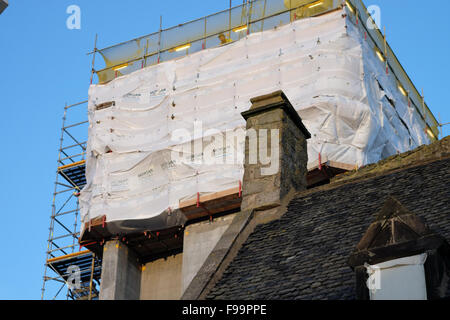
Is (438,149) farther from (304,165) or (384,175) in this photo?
(304,165)

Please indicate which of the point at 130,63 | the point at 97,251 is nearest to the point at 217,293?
the point at 97,251

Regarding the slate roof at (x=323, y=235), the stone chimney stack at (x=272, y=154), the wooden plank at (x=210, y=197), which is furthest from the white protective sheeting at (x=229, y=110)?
the slate roof at (x=323, y=235)

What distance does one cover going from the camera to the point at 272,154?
17078 mm

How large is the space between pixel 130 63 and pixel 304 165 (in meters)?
A: 24.7

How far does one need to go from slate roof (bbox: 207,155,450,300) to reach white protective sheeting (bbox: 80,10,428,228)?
54.5 ft

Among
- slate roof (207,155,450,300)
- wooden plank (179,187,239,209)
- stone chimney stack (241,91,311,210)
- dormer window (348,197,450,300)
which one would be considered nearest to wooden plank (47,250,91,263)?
wooden plank (179,187,239,209)

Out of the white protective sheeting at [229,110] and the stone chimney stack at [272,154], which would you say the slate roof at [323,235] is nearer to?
the stone chimney stack at [272,154]

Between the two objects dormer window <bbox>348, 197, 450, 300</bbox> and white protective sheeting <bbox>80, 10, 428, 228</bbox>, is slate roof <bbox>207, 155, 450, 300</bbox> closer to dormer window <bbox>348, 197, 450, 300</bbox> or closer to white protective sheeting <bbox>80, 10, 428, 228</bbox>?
dormer window <bbox>348, 197, 450, 300</bbox>

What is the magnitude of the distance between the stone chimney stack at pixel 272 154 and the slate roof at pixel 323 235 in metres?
0.57

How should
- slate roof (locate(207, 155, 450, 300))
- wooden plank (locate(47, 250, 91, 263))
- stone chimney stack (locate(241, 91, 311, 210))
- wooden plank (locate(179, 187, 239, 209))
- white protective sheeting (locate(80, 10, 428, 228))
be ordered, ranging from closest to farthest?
slate roof (locate(207, 155, 450, 300)), stone chimney stack (locate(241, 91, 311, 210)), white protective sheeting (locate(80, 10, 428, 228)), wooden plank (locate(179, 187, 239, 209)), wooden plank (locate(47, 250, 91, 263))

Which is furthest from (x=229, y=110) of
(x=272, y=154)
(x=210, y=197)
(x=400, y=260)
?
(x=400, y=260)

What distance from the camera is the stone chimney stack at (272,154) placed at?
54.7 ft

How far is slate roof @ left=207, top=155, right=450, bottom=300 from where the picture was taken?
1267cm

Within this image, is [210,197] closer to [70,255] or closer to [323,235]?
[70,255]
